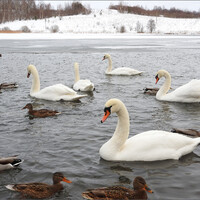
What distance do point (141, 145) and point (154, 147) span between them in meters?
0.23

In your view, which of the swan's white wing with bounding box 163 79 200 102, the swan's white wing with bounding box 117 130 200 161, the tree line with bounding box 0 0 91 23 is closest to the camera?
the swan's white wing with bounding box 117 130 200 161

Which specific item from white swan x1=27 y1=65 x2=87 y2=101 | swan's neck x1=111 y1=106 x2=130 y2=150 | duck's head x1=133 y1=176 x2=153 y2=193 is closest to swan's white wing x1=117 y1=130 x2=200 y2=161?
swan's neck x1=111 y1=106 x2=130 y2=150

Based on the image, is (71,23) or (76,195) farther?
(71,23)

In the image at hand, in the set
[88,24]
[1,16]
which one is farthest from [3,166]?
[1,16]

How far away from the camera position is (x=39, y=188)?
4.37 m

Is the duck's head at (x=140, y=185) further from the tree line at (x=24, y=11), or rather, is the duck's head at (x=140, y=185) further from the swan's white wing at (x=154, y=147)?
the tree line at (x=24, y=11)

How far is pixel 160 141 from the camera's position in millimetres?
5512

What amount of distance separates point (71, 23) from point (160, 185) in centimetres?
8369

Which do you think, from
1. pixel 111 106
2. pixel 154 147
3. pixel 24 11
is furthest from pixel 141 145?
pixel 24 11

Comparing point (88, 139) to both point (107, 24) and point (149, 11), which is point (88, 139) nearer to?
point (107, 24)

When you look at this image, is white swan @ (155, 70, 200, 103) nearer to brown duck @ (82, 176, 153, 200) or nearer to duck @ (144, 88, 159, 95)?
duck @ (144, 88, 159, 95)

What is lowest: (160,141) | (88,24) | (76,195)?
(76,195)

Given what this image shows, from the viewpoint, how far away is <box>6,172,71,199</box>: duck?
4.36m

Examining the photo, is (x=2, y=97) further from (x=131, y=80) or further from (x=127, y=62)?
(x=127, y=62)
